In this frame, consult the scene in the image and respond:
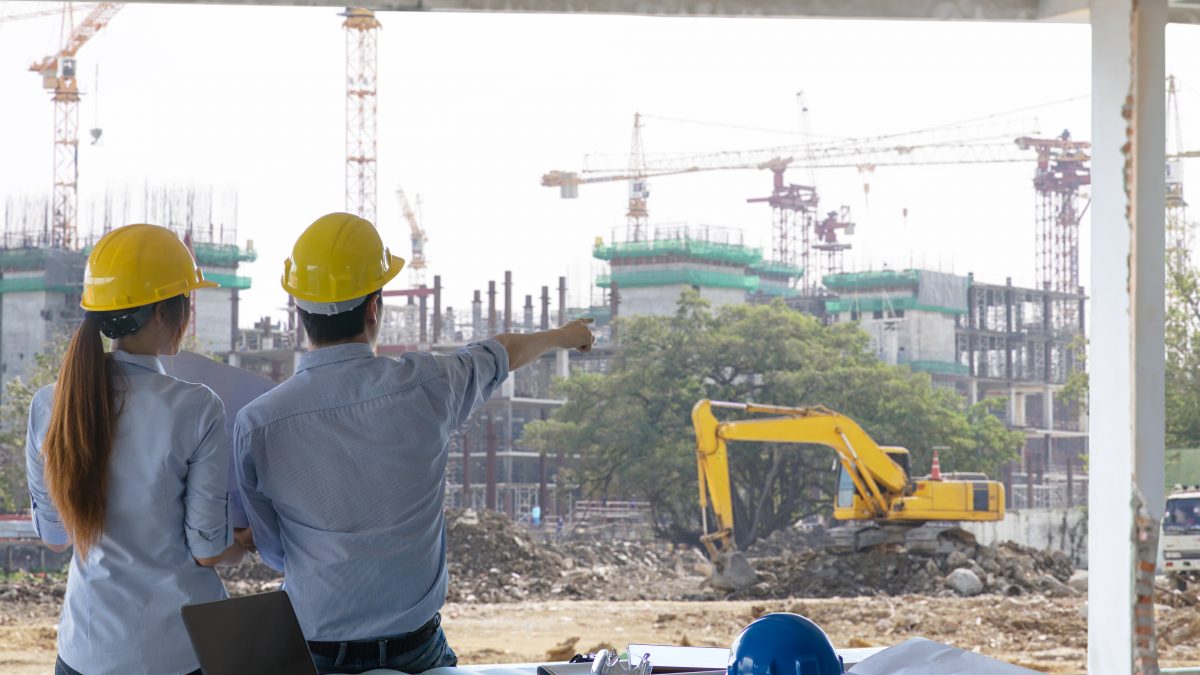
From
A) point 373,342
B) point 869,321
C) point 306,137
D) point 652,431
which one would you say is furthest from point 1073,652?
point 306,137

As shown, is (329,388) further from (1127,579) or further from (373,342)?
(1127,579)

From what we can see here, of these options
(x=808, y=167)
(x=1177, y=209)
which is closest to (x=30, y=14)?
(x=808, y=167)

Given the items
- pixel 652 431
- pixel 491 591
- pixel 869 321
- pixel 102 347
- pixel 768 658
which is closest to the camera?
pixel 768 658

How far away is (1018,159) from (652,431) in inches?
899

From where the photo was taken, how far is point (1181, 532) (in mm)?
12406

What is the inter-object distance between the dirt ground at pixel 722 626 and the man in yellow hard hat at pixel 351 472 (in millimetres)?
7809

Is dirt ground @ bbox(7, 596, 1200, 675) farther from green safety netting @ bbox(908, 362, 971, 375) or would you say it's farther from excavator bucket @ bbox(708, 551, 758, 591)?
green safety netting @ bbox(908, 362, 971, 375)

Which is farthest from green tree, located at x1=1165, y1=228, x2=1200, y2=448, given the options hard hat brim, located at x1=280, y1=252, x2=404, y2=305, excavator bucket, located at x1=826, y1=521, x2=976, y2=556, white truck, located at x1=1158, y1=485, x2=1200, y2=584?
hard hat brim, located at x1=280, y1=252, x2=404, y2=305

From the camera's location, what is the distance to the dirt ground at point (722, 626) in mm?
9992

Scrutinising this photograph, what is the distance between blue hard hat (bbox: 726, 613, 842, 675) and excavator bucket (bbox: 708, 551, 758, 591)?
13.0 metres

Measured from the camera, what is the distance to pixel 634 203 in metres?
32.5

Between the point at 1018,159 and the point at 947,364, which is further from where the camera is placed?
the point at 1018,159

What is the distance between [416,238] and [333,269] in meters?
30.9

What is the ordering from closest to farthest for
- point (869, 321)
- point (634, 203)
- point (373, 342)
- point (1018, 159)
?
point (373, 342) → point (869, 321) → point (634, 203) → point (1018, 159)
